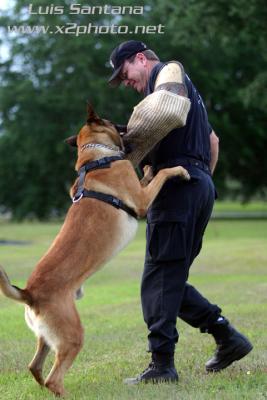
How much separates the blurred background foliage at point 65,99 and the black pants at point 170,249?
33.8 m

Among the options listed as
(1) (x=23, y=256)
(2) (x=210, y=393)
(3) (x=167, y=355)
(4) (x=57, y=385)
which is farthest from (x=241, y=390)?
(1) (x=23, y=256)

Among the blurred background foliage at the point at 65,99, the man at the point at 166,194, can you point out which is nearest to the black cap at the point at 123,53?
the man at the point at 166,194

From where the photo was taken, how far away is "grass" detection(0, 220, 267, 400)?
5.13 metres

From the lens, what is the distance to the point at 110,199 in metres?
5.22

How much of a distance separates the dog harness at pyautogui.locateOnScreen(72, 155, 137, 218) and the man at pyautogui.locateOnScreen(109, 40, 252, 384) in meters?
0.21

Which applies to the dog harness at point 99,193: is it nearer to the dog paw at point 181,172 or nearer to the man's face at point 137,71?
the dog paw at point 181,172

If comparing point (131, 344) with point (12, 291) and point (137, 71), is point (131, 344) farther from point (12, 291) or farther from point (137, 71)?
point (137, 71)

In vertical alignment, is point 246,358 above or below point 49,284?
below

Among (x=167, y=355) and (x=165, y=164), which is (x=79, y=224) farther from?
(x=167, y=355)

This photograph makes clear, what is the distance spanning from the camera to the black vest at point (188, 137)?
538 centimetres

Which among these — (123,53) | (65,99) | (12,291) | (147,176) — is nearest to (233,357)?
(147,176)

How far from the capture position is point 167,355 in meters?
5.41

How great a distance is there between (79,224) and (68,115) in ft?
121

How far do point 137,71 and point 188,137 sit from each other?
2.00ft
